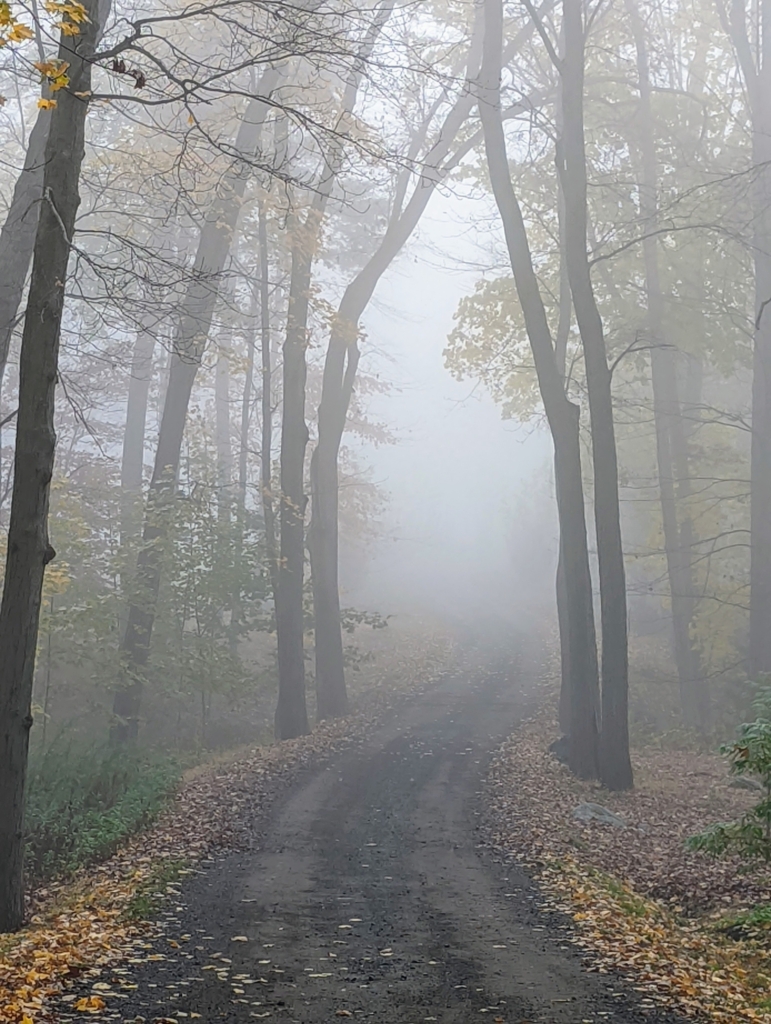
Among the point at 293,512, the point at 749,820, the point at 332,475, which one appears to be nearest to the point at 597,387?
the point at 293,512

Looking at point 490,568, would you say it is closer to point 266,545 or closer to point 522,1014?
point 266,545

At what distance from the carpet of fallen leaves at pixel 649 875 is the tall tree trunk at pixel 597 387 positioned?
63.9 inches

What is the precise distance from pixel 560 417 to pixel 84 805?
936 centimetres

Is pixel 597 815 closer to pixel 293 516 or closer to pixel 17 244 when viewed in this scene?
pixel 293 516

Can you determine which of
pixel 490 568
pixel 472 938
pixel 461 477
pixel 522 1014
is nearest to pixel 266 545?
pixel 472 938

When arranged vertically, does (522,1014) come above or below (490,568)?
below

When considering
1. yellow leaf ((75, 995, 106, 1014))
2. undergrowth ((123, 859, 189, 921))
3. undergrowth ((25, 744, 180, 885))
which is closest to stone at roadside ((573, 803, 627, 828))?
undergrowth ((25, 744, 180, 885))

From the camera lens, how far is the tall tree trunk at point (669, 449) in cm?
2172

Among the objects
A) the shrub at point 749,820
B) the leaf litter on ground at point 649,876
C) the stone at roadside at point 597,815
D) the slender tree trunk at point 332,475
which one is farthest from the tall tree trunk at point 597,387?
the shrub at point 749,820

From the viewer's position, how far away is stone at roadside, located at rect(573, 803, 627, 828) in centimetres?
1251

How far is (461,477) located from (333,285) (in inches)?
2843

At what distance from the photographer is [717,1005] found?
5.89m

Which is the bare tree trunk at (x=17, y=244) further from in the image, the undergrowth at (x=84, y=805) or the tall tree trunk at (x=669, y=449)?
the tall tree trunk at (x=669, y=449)

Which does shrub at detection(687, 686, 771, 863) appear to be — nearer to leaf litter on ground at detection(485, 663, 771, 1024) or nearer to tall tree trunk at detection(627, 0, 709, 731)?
leaf litter on ground at detection(485, 663, 771, 1024)
